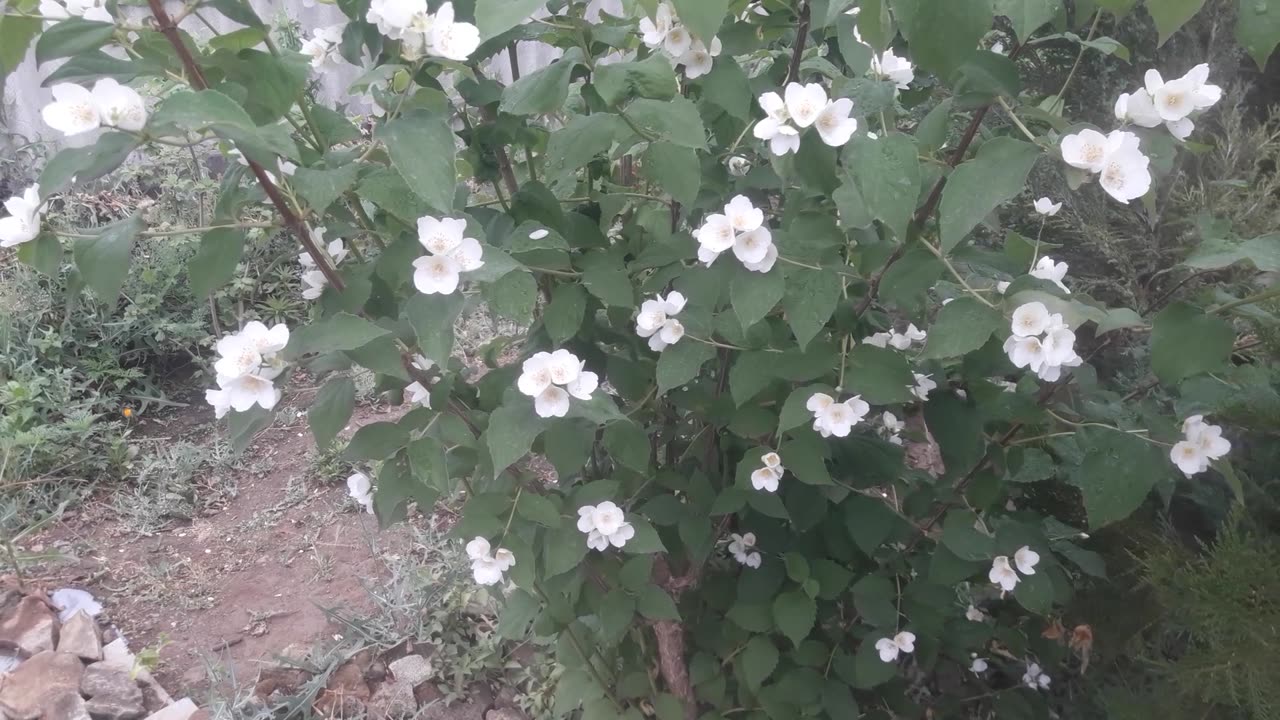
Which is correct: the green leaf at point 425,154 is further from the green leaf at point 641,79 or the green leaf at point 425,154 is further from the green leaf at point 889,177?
the green leaf at point 889,177

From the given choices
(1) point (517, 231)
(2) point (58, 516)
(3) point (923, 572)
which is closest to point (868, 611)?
(3) point (923, 572)

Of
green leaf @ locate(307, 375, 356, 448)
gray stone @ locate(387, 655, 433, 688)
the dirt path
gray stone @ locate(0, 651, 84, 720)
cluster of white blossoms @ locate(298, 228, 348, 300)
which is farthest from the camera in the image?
the dirt path

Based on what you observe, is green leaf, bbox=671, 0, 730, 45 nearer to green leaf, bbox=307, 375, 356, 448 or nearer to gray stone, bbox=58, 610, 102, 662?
green leaf, bbox=307, 375, 356, 448

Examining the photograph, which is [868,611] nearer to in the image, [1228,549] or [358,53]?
[1228,549]

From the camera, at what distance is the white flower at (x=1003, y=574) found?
135 cm

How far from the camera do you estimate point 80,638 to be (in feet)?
7.54

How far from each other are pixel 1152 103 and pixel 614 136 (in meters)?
0.58

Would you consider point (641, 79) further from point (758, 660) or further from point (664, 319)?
point (758, 660)

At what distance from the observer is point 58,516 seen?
2781 mm

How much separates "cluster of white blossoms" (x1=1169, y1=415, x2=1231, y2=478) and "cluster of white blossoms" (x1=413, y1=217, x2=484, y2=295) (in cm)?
92

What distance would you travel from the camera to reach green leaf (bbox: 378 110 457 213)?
834mm

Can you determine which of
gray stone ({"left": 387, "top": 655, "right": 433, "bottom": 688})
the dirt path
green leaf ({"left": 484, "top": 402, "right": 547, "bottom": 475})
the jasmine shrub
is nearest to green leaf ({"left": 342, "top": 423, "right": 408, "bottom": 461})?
the jasmine shrub


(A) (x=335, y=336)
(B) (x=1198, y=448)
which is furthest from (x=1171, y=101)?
(A) (x=335, y=336)

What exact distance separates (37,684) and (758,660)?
1772mm
